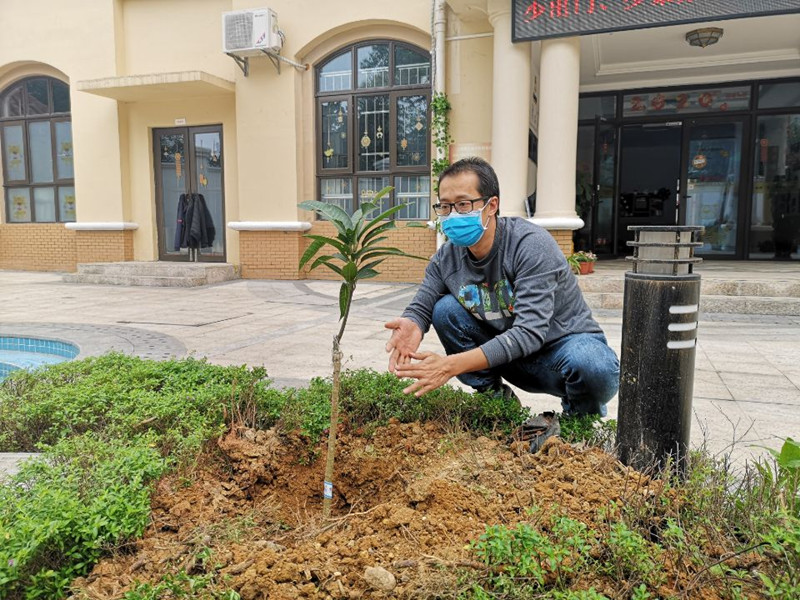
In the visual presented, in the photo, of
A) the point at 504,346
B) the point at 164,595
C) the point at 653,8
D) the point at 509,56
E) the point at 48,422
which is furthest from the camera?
the point at 509,56

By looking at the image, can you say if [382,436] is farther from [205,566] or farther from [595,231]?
[595,231]

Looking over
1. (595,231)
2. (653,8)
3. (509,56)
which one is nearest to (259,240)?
(509,56)

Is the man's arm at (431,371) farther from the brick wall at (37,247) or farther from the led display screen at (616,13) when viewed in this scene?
the brick wall at (37,247)

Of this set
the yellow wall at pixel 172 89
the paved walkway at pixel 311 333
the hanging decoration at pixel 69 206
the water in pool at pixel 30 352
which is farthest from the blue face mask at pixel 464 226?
the hanging decoration at pixel 69 206

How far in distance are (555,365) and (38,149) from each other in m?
13.5

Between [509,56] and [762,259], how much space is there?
589 centimetres

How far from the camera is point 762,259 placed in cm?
1038

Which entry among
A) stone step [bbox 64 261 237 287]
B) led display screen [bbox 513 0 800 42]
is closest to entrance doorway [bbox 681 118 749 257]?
led display screen [bbox 513 0 800 42]

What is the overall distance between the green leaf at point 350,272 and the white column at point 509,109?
21.5ft

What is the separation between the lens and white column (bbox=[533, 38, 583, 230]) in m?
7.83

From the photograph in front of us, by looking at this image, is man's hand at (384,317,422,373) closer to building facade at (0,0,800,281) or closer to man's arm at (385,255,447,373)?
man's arm at (385,255,447,373)

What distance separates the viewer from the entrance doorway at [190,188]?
11.5m

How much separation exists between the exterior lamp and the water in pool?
855 cm

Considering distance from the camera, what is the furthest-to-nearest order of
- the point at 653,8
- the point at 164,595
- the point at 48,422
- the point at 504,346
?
1. the point at 653,8
2. the point at 48,422
3. the point at 504,346
4. the point at 164,595
